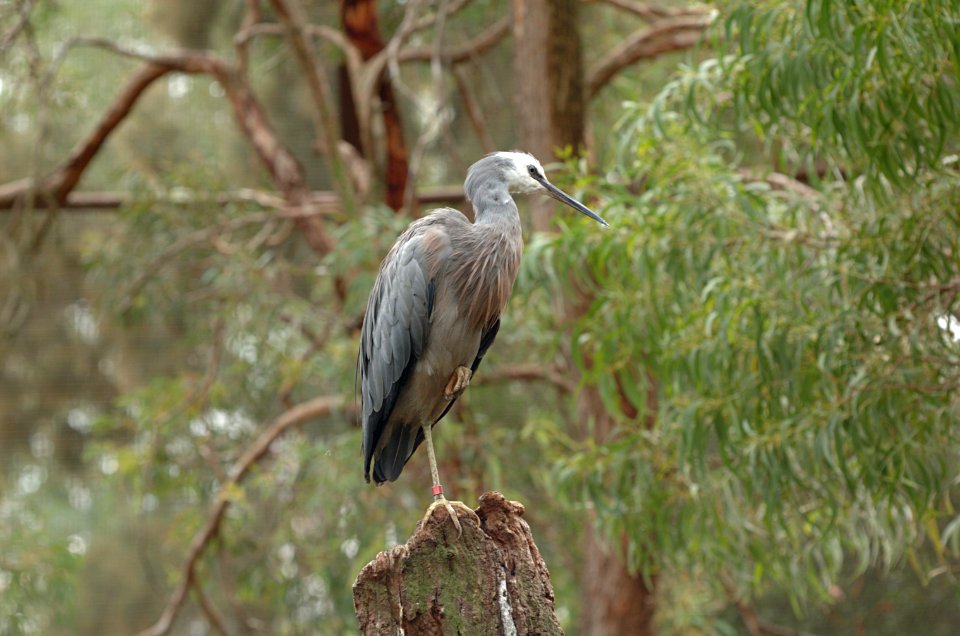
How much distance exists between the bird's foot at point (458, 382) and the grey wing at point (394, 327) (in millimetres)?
107

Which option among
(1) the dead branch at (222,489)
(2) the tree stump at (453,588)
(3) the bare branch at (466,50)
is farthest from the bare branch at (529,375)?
(2) the tree stump at (453,588)

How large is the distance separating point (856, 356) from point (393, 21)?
482cm

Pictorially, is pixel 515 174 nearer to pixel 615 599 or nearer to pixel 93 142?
pixel 615 599

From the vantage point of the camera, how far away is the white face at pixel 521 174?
322cm

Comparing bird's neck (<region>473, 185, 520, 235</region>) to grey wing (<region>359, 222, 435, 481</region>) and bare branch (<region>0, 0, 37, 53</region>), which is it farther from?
bare branch (<region>0, 0, 37, 53</region>)

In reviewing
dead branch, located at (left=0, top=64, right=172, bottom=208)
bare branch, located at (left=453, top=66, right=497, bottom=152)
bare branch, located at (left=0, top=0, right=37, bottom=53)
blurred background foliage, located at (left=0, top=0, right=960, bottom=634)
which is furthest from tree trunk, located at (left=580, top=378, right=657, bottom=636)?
bare branch, located at (left=0, top=0, right=37, bottom=53)

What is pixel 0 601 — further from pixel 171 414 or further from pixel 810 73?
pixel 810 73

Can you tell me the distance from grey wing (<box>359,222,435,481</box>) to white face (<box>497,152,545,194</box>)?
0.84 ft

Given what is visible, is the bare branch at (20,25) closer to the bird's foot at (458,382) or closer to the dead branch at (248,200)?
the dead branch at (248,200)

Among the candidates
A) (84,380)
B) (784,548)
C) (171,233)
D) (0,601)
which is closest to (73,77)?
(171,233)

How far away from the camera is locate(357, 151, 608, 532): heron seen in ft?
10.3

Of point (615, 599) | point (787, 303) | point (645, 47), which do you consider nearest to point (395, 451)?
point (787, 303)

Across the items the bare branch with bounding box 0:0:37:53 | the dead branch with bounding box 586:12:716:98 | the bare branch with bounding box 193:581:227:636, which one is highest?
the bare branch with bounding box 0:0:37:53

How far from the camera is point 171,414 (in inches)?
255
